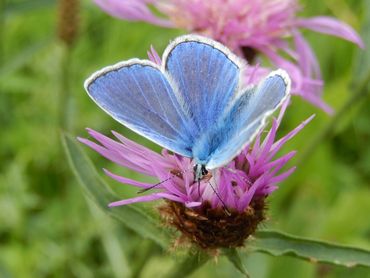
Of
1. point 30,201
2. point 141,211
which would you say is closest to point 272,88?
point 141,211

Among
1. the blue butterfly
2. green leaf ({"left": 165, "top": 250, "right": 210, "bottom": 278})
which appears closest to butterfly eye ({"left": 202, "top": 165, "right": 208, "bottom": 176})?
the blue butterfly

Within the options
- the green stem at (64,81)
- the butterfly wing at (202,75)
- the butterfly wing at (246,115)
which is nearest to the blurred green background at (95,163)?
the green stem at (64,81)

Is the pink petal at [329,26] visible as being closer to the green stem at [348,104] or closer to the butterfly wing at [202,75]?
the green stem at [348,104]

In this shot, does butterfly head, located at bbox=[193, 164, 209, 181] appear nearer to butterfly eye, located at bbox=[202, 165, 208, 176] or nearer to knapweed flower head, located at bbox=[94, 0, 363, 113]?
butterfly eye, located at bbox=[202, 165, 208, 176]

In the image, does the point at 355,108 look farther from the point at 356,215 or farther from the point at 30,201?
the point at 30,201

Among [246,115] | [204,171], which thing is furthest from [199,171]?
[246,115]

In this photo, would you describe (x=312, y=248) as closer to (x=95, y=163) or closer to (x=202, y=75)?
(x=202, y=75)

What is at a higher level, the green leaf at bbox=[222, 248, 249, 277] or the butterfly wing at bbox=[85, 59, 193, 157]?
the butterfly wing at bbox=[85, 59, 193, 157]
